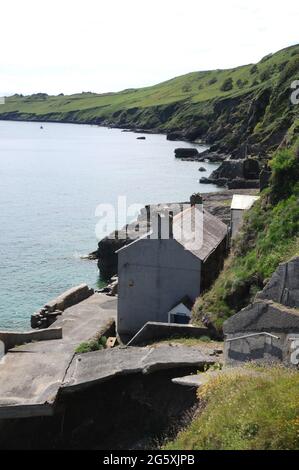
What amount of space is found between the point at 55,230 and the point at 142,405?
154ft

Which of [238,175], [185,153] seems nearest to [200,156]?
[185,153]

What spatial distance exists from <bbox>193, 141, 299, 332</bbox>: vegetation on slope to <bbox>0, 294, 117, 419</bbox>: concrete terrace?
588 centimetres

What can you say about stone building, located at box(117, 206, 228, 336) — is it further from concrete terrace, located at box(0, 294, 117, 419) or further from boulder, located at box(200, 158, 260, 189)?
boulder, located at box(200, 158, 260, 189)

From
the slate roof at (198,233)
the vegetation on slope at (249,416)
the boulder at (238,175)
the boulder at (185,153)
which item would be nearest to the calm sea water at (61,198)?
the boulder at (185,153)

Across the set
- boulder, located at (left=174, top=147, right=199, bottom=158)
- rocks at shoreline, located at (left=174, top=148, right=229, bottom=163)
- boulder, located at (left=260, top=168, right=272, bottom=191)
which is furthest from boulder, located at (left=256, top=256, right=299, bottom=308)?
boulder, located at (left=174, top=147, right=199, bottom=158)

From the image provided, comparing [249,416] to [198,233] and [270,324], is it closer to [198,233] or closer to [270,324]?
[270,324]

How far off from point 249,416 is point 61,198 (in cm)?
7637

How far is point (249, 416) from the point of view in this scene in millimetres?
12047

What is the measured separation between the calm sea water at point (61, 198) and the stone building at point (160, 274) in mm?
10312

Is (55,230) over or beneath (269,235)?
beneath

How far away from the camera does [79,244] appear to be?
58969mm

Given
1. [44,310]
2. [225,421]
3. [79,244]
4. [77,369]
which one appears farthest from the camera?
[79,244]
